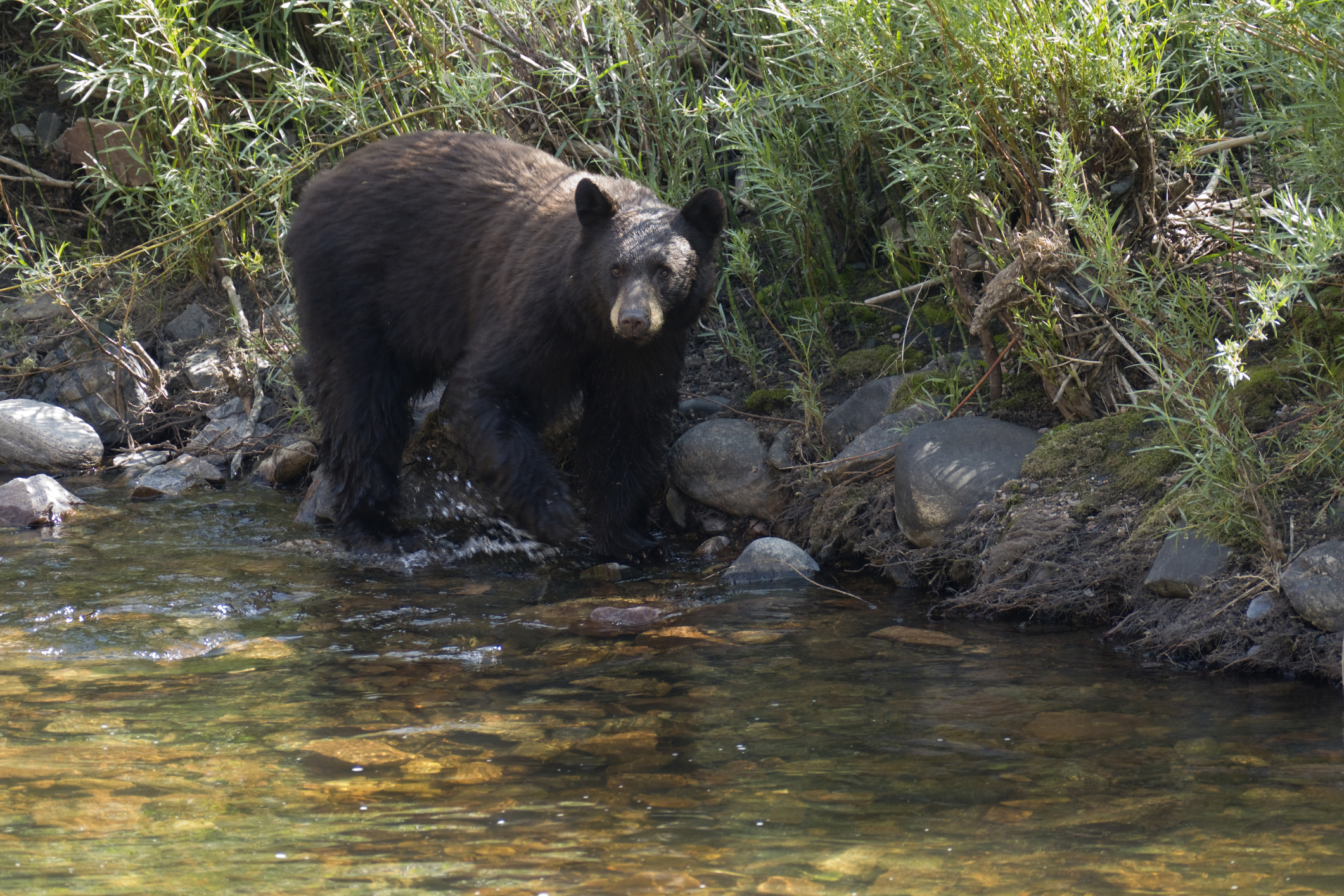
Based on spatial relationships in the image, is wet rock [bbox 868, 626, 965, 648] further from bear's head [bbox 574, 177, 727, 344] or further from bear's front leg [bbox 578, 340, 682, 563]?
bear's front leg [bbox 578, 340, 682, 563]

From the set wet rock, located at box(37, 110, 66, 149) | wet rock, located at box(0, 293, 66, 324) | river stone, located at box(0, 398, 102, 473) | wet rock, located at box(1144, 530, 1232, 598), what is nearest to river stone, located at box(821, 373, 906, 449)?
wet rock, located at box(1144, 530, 1232, 598)

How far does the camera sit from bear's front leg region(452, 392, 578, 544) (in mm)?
5570

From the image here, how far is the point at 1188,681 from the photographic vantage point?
3.79 m

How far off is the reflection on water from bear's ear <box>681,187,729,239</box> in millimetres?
1683

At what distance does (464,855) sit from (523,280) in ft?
11.4

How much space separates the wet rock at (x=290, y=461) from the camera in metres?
7.24

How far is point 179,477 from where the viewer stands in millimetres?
7109

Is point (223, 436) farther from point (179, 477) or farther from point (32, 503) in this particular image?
point (32, 503)

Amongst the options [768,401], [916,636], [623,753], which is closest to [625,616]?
[916,636]

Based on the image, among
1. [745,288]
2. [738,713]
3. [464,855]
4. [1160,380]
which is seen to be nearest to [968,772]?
[738,713]

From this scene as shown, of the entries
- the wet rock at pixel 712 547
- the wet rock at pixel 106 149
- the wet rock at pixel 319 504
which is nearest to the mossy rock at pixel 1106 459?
the wet rock at pixel 712 547

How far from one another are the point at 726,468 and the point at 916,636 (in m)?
1.82

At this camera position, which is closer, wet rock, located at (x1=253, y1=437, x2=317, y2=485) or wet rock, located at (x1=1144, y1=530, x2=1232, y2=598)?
wet rock, located at (x1=1144, y1=530, x2=1232, y2=598)

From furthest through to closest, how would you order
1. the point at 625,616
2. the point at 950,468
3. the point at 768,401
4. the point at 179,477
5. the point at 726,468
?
1. the point at 179,477
2. the point at 768,401
3. the point at 726,468
4. the point at 950,468
5. the point at 625,616
